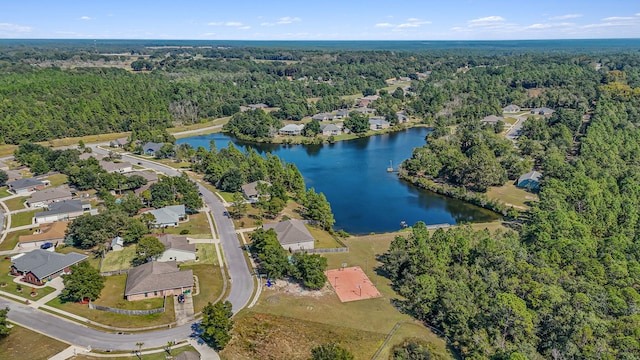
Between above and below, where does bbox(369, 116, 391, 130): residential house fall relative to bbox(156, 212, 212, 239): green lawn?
above

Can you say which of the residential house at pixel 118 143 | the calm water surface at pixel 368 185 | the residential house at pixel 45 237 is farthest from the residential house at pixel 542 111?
the residential house at pixel 45 237

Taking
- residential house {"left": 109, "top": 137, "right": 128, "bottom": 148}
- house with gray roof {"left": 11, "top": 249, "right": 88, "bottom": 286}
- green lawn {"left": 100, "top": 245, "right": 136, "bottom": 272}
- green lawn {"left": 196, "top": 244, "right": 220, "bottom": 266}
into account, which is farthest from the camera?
residential house {"left": 109, "top": 137, "right": 128, "bottom": 148}

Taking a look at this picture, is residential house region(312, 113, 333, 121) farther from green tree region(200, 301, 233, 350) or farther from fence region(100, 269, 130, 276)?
green tree region(200, 301, 233, 350)

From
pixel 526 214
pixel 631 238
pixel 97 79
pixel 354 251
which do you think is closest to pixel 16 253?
pixel 354 251

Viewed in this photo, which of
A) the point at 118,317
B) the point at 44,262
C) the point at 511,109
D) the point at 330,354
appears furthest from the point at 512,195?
the point at 511,109

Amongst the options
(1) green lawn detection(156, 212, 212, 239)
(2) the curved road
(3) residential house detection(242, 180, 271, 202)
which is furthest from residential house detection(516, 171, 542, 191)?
(1) green lawn detection(156, 212, 212, 239)
